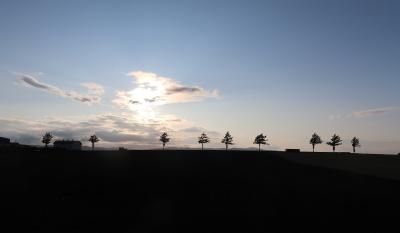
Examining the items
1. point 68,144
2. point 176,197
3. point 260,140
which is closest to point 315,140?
point 260,140

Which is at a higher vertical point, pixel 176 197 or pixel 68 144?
pixel 68 144

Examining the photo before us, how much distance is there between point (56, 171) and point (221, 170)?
18.6 m

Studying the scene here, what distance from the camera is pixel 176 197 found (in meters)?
29.9

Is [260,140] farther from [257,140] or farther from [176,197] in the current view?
[176,197]

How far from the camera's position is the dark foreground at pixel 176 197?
24062mm

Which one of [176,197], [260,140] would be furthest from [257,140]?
[176,197]

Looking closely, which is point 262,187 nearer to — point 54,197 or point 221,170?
point 221,170

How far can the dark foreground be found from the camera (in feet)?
78.9

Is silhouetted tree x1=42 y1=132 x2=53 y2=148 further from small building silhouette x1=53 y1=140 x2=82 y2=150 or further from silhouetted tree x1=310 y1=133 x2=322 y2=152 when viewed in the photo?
silhouetted tree x1=310 y1=133 x2=322 y2=152

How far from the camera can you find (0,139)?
143 metres

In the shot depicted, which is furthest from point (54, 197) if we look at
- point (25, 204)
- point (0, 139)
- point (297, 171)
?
point (0, 139)

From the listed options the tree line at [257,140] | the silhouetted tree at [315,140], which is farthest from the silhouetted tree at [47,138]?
the silhouetted tree at [315,140]

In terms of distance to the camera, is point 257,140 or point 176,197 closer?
point 176,197

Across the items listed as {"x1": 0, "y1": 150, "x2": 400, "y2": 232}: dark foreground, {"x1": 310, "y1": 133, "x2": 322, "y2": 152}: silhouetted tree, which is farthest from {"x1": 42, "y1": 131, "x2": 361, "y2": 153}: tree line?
{"x1": 0, "y1": 150, "x2": 400, "y2": 232}: dark foreground
